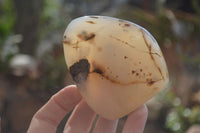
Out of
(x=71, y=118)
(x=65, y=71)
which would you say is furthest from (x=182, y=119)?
(x=71, y=118)

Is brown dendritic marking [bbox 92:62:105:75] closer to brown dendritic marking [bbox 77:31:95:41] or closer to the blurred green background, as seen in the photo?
brown dendritic marking [bbox 77:31:95:41]

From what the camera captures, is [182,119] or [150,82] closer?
[150,82]

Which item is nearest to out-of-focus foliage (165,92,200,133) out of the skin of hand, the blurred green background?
the blurred green background

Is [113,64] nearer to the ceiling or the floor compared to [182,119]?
nearer to the ceiling

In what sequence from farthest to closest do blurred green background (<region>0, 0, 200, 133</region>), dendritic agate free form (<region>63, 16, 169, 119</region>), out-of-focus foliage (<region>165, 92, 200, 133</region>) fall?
blurred green background (<region>0, 0, 200, 133</region>) < out-of-focus foliage (<region>165, 92, 200, 133</region>) < dendritic agate free form (<region>63, 16, 169, 119</region>)

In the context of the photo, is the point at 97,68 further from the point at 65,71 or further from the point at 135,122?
the point at 65,71
